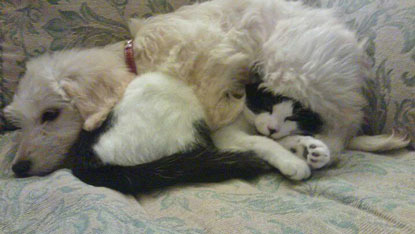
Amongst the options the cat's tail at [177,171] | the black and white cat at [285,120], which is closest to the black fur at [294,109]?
the black and white cat at [285,120]

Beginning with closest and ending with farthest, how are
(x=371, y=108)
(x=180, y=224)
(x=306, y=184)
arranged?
(x=180, y=224), (x=306, y=184), (x=371, y=108)

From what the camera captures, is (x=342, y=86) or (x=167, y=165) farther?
(x=342, y=86)

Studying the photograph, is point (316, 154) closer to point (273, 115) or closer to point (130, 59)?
point (273, 115)

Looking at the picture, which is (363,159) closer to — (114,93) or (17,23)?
(114,93)

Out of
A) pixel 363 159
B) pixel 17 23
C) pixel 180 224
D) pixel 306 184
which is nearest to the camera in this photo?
pixel 180 224

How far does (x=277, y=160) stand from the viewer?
96cm

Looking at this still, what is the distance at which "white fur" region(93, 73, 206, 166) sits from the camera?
0.94 metres

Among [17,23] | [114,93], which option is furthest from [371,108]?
[17,23]

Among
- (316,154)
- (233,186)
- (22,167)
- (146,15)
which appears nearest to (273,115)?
(316,154)

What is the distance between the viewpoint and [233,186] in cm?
89

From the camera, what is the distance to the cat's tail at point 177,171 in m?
0.90

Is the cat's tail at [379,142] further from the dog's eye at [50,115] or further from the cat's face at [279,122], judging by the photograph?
Result: the dog's eye at [50,115]

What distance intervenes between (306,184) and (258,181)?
14cm

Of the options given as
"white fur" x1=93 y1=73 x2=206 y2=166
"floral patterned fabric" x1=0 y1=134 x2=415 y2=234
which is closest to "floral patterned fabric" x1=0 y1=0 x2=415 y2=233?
"floral patterned fabric" x1=0 y1=134 x2=415 y2=234
